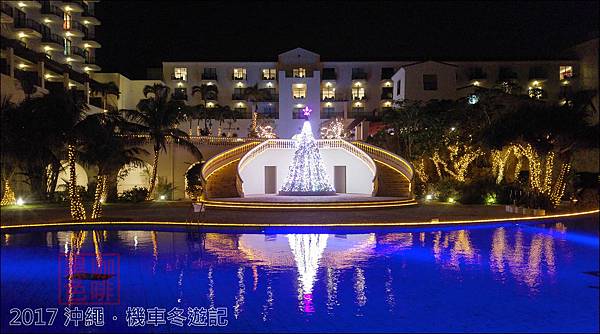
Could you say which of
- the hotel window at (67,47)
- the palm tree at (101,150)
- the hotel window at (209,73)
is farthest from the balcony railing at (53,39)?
the palm tree at (101,150)

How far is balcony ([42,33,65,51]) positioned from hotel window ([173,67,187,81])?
11402mm

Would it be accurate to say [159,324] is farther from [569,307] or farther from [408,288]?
[569,307]

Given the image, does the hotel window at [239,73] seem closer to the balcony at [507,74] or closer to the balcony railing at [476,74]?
the balcony railing at [476,74]

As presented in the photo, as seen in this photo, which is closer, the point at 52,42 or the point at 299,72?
the point at 52,42

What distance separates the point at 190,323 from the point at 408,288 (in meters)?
4.31

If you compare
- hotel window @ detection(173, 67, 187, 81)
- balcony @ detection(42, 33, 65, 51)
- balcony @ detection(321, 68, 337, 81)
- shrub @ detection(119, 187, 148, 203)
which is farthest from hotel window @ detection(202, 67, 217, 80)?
shrub @ detection(119, 187, 148, 203)

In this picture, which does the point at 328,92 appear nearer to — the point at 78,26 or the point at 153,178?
the point at 78,26

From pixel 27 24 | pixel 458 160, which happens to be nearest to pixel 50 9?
pixel 27 24

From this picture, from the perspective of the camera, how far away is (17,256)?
13.9 metres

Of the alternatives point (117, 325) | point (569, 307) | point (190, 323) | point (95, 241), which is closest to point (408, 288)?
point (569, 307)

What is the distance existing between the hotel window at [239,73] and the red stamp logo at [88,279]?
4638cm

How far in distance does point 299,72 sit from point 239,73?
6.71m

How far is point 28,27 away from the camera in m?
46.9

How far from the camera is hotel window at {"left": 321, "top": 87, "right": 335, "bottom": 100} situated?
59469 mm
